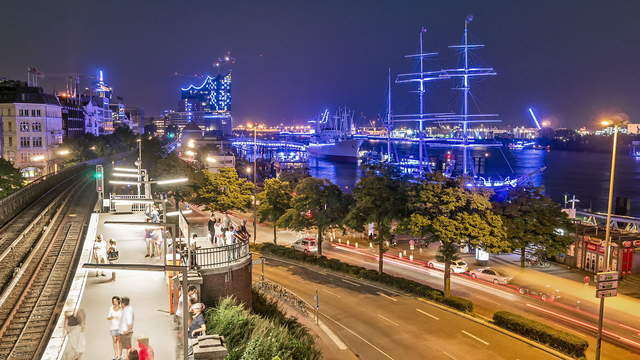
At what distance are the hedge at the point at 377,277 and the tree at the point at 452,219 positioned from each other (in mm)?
986

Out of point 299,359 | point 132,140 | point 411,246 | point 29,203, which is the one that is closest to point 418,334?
point 299,359

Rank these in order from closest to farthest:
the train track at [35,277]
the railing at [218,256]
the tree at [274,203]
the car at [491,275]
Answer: the train track at [35,277], the railing at [218,256], the car at [491,275], the tree at [274,203]

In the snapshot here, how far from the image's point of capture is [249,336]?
42.5ft

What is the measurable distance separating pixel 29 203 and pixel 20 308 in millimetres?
19519

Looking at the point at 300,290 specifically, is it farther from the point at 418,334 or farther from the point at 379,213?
the point at 418,334

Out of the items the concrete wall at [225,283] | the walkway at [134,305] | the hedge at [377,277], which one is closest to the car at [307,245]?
the hedge at [377,277]

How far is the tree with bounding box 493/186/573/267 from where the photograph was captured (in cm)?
3194

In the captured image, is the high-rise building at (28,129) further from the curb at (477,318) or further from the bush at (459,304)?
the bush at (459,304)

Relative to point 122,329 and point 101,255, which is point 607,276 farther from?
point 101,255

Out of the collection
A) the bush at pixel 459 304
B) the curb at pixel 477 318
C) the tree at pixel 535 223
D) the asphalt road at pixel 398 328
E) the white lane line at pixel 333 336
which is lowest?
the asphalt road at pixel 398 328

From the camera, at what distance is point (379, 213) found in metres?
30.4

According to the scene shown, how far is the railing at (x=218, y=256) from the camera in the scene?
15.8 metres

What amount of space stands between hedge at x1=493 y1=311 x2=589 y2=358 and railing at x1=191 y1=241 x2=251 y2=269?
11782 mm

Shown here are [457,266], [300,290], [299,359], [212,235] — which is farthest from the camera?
[457,266]
